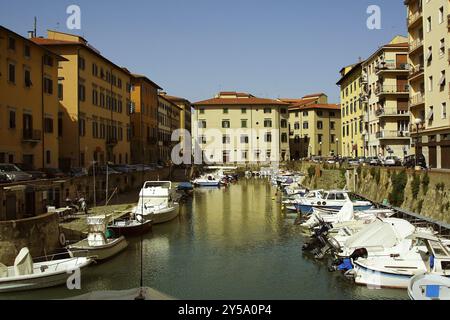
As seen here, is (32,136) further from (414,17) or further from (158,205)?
(414,17)

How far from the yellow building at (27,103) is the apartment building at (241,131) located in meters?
61.4

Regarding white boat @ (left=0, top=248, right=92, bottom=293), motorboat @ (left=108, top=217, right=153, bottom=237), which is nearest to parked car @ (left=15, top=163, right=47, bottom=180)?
motorboat @ (left=108, top=217, right=153, bottom=237)

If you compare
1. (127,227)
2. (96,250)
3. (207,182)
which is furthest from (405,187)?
(207,182)

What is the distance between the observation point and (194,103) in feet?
353

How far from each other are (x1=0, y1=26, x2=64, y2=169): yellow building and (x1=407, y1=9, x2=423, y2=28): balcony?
113 feet

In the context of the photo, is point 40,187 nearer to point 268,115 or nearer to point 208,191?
point 208,191

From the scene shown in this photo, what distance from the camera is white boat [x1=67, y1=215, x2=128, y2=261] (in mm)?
23703

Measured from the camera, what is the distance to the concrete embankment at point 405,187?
29.5 meters

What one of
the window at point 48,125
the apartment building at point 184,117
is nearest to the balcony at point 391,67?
the window at point 48,125

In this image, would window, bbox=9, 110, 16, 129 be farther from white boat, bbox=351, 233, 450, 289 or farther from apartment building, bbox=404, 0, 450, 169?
apartment building, bbox=404, 0, 450, 169

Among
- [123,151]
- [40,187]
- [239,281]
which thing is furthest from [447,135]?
[123,151]

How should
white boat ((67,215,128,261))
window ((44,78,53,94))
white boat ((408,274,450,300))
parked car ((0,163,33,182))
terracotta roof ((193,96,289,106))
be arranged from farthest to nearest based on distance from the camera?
terracotta roof ((193,96,289,106))
window ((44,78,53,94))
parked car ((0,163,33,182))
white boat ((67,215,128,261))
white boat ((408,274,450,300))

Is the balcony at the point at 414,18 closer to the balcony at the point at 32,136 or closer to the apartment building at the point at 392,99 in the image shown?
the apartment building at the point at 392,99
